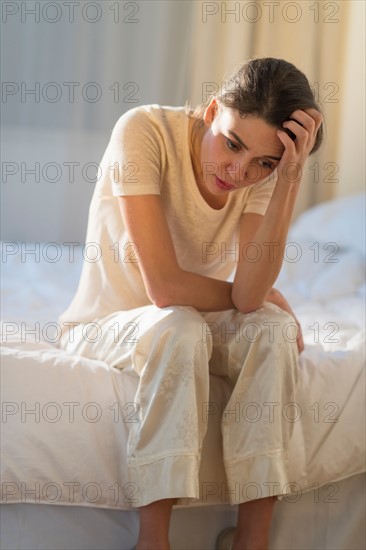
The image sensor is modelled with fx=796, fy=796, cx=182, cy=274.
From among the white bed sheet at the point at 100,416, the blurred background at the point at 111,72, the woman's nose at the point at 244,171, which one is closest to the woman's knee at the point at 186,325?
the white bed sheet at the point at 100,416

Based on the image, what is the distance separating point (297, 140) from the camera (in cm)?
129

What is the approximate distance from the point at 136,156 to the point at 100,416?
17.4 inches

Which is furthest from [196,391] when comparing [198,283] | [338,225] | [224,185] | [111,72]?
[111,72]

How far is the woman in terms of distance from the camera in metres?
1.22

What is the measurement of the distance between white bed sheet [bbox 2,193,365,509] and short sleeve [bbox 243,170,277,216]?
0.28 metres

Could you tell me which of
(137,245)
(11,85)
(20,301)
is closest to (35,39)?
(11,85)

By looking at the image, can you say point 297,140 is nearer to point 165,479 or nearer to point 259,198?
point 259,198

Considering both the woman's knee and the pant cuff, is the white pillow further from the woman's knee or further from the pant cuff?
the pant cuff

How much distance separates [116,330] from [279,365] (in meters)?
0.29

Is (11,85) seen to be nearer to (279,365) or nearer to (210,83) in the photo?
(210,83)

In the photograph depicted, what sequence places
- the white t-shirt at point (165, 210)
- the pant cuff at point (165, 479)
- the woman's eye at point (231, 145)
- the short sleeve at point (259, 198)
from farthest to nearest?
1. the short sleeve at point (259, 198)
2. the white t-shirt at point (165, 210)
3. the woman's eye at point (231, 145)
4. the pant cuff at point (165, 479)

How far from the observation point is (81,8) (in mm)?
2863

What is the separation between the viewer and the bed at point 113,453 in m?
1.23

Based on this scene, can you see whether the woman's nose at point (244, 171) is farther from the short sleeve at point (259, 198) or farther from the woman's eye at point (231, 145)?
the short sleeve at point (259, 198)
